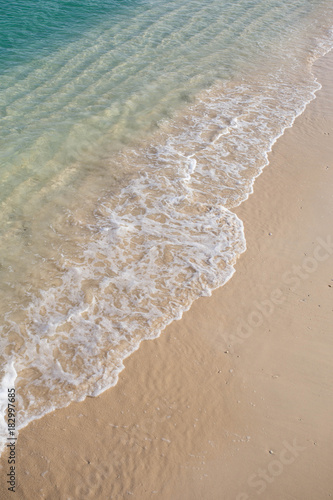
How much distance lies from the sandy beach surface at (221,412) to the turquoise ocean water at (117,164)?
1.21ft

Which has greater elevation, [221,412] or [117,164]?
[117,164]

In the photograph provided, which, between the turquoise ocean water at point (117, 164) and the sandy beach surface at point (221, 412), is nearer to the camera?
the sandy beach surface at point (221, 412)

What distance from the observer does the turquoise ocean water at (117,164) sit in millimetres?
6152

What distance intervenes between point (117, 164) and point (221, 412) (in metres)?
6.09

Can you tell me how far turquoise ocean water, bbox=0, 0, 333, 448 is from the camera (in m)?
6.15

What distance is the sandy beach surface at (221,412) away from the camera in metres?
4.62

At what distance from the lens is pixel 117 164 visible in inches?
375

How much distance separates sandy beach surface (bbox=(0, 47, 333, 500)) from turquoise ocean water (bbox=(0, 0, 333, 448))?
0.37 m

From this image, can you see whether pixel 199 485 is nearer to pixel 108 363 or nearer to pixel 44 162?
pixel 108 363

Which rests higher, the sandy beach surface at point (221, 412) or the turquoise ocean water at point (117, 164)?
the turquoise ocean water at point (117, 164)

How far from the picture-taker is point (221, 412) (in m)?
5.24

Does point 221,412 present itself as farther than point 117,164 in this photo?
No

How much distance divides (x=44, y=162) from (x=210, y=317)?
5.49 meters

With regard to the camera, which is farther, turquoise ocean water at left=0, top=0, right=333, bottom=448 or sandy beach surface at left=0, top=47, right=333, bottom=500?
turquoise ocean water at left=0, top=0, right=333, bottom=448
